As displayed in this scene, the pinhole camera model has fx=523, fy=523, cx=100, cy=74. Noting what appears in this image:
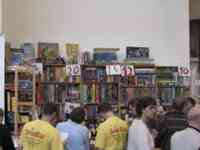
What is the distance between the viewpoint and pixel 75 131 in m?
5.87

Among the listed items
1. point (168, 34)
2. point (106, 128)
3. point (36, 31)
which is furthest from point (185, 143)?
point (168, 34)

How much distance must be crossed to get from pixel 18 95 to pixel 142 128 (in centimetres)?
380

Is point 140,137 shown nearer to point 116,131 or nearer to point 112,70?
point 116,131

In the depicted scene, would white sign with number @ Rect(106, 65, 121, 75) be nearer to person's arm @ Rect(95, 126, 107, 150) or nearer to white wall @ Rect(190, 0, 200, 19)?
white wall @ Rect(190, 0, 200, 19)

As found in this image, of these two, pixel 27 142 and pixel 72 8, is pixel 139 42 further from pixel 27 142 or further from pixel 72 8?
pixel 27 142

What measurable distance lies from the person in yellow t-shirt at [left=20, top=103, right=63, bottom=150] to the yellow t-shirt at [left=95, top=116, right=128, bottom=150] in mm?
565

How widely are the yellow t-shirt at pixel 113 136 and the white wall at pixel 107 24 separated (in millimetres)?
4138

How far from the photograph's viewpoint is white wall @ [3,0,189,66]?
9359mm

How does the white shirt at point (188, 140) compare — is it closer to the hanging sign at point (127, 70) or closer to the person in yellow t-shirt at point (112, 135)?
the person in yellow t-shirt at point (112, 135)

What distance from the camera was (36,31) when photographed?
30.9 ft

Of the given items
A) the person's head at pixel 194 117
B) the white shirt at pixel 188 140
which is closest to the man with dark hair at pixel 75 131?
the white shirt at pixel 188 140

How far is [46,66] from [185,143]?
5331mm

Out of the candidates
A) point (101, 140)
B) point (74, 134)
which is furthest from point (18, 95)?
point (101, 140)

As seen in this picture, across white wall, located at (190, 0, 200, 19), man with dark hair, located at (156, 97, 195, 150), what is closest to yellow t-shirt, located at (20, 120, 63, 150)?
man with dark hair, located at (156, 97, 195, 150)
